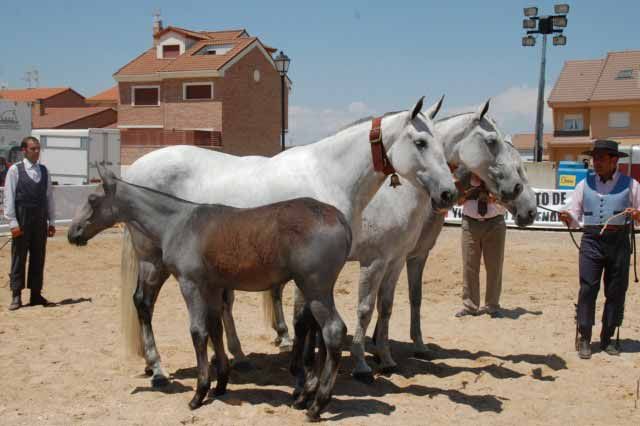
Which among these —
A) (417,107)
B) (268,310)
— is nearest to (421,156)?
(417,107)

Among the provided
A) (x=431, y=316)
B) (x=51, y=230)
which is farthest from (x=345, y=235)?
(x=51, y=230)

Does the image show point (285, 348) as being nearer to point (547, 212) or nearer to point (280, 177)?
point (280, 177)

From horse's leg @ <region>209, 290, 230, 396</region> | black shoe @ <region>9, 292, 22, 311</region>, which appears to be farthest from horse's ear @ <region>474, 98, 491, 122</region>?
black shoe @ <region>9, 292, 22, 311</region>

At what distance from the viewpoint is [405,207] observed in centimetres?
528

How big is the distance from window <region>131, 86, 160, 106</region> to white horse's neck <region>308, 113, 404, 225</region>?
3928 centimetres

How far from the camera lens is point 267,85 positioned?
43.7 metres

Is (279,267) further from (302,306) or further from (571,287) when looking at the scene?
(571,287)

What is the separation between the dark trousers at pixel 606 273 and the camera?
6.07 m

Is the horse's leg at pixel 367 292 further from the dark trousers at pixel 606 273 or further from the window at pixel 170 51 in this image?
the window at pixel 170 51

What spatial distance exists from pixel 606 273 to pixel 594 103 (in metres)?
42.3

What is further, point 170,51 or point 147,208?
point 170,51

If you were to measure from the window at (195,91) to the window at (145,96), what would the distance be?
2649 millimetres

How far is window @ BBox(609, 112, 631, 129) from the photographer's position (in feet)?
143

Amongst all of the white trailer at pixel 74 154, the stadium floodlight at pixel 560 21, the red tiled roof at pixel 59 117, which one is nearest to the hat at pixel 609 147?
the white trailer at pixel 74 154
